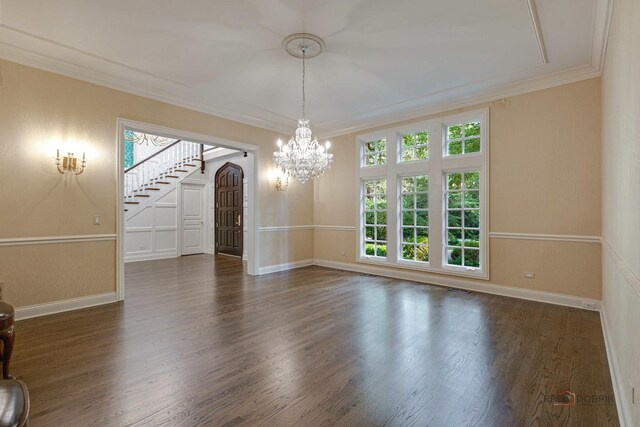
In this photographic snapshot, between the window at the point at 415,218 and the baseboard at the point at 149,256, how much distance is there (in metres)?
6.65

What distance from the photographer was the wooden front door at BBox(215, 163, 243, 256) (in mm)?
8695

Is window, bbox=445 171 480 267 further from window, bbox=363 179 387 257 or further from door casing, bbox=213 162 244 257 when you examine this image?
door casing, bbox=213 162 244 257

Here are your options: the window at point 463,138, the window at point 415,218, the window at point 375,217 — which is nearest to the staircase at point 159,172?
the window at point 375,217

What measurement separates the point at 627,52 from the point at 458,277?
3.93m

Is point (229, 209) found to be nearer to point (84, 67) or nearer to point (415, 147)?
point (84, 67)

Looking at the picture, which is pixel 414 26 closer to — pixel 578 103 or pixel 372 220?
pixel 578 103

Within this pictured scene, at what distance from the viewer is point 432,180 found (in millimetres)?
5516

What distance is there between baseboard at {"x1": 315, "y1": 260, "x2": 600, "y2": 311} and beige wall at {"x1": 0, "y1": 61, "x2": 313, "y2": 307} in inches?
176

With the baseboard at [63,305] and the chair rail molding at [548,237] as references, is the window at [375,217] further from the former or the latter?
the baseboard at [63,305]

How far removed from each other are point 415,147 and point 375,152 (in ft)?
2.95

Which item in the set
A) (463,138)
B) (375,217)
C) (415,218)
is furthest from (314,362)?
(463,138)

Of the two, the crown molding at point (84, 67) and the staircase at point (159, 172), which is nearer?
the crown molding at point (84, 67)

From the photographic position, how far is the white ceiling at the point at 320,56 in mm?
2934

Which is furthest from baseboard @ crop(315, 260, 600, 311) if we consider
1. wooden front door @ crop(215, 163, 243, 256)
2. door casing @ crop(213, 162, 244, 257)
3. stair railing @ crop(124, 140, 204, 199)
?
stair railing @ crop(124, 140, 204, 199)
